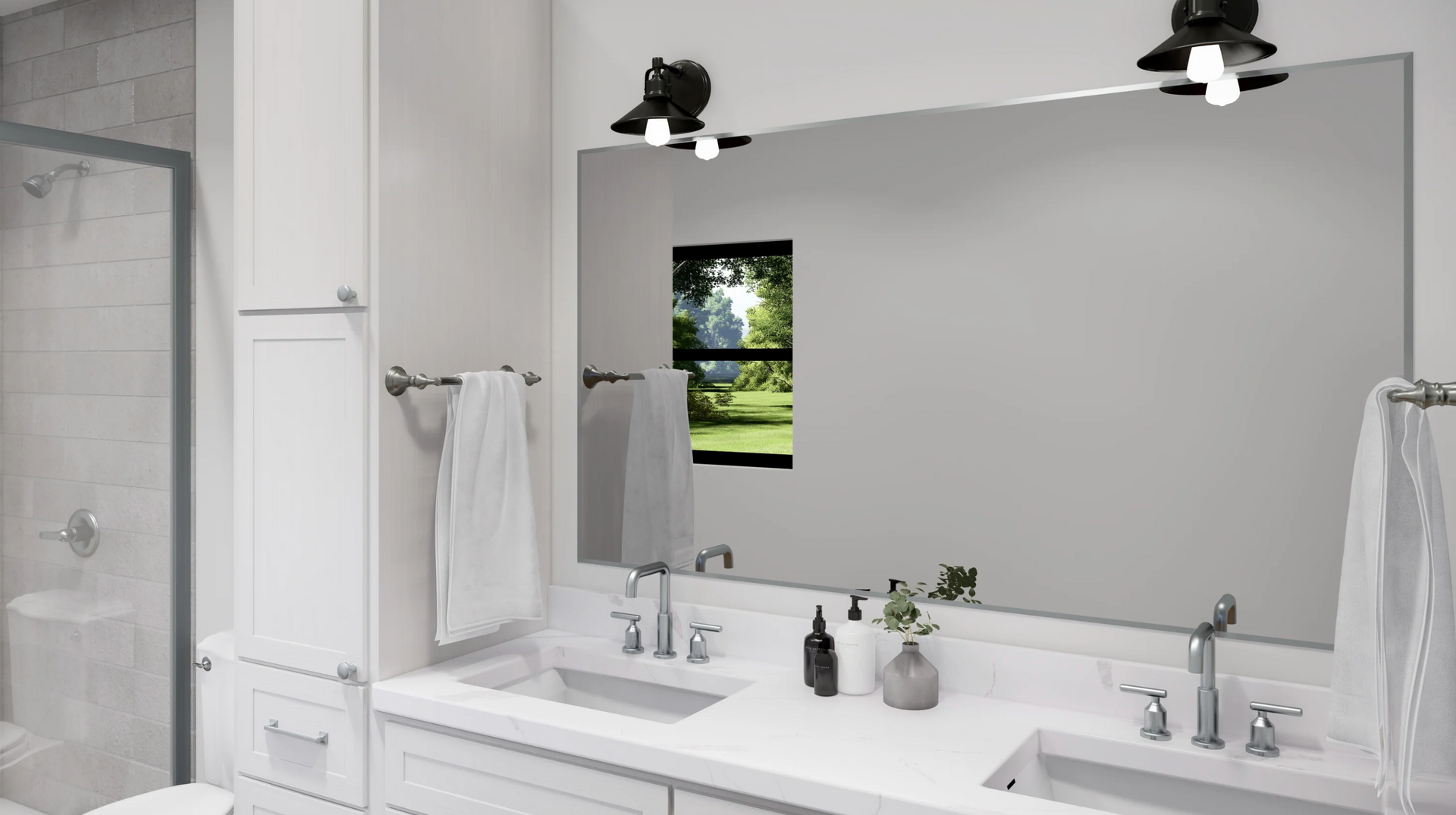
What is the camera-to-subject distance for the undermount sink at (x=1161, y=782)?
1322mm

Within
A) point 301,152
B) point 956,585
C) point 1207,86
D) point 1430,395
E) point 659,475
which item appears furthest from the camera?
point 659,475

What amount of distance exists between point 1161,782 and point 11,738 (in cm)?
280

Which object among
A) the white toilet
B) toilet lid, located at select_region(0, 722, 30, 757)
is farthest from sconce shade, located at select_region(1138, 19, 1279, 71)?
toilet lid, located at select_region(0, 722, 30, 757)

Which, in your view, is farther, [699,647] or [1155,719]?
[699,647]

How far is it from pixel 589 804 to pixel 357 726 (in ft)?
1.81

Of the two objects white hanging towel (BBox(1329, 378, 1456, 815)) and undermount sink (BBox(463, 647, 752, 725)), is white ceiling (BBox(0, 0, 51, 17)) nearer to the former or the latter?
undermount sink (BBox(463, 647, 752, 725))

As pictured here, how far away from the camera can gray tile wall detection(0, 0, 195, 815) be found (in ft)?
8.09

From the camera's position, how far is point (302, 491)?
186cm

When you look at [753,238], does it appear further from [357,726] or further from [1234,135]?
[357,726]

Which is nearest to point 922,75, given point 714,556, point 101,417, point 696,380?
point 696,380

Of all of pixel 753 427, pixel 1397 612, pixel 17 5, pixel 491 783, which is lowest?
pixel 491 783

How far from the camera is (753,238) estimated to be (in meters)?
1.89

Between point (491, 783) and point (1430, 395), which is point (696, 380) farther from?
point (1430, 395)

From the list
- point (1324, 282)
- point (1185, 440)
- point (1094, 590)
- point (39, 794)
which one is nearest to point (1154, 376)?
point (1185, 440)
